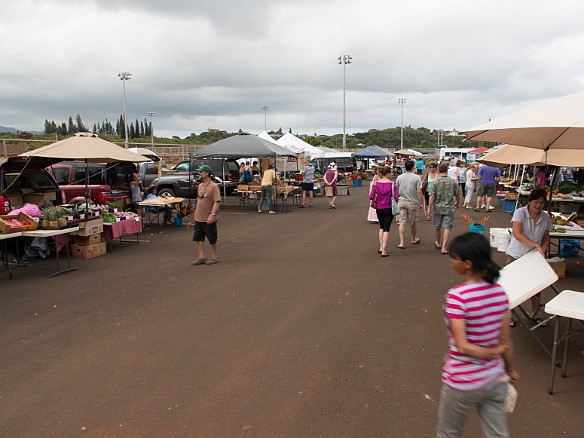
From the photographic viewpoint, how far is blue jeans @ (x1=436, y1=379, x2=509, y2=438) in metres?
2.50

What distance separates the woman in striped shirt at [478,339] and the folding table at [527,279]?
1.27 metres

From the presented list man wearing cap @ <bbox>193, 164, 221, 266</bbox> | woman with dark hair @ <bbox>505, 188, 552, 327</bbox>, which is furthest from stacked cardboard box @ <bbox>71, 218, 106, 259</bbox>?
woman with dark hair @ <bbox>505, 188, 552, 327</bbox>

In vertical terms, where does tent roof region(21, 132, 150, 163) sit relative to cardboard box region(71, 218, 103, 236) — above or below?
above

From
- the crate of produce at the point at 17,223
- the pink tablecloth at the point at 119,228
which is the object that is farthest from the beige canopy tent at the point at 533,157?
the crate of produce at the point at 17,223

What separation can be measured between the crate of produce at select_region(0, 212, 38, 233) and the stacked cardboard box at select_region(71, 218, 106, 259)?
112 cm

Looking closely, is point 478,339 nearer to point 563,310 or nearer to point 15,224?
point 563,310

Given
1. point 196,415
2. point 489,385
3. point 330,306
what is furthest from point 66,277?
point 489,385

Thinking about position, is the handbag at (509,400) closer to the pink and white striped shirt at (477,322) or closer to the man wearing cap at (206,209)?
the pink and white striped shirt at (477,322)

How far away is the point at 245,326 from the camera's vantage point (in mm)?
5512

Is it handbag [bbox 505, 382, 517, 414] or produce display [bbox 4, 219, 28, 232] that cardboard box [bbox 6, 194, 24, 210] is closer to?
produce display [bbox 4, 219, 28, 232]

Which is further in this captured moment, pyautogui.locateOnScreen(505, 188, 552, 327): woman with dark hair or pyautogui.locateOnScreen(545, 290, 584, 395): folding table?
pyautogui.locateOnScreen(505, 188, 552, 327): woman with dark hair

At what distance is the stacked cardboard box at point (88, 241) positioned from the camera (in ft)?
30.7

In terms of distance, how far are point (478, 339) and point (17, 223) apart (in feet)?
26.1

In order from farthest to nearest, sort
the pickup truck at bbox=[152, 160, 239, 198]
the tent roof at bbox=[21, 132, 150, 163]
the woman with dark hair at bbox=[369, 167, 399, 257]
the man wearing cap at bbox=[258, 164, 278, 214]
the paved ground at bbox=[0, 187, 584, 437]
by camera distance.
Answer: the pickup truck at bbox=[152, 160, 239, 198]
the man wearing cap at bbox=[258, 164, 278, 214]
the woman with dark hair at bbox=[369, 167, 399, 257]
the tent roof at bbox=[21, 132, 150, 163]
the paved ground at bbox=[0, 187, 584, 437]
